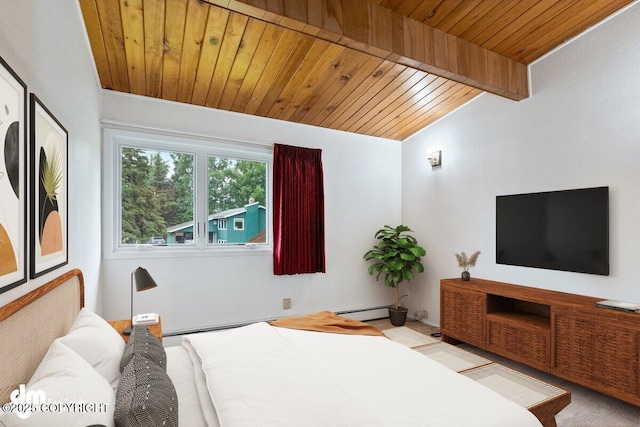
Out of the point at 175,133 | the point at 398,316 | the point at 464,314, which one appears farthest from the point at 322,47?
the point at 398,316

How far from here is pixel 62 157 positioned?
1.64 metres

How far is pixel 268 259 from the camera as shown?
3.79 meters

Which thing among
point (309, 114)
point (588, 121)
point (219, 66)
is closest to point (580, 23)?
point (588, 121)

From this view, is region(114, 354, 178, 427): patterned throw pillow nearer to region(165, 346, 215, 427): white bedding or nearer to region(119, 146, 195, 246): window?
region(165, 346, 215, 427): white bedding

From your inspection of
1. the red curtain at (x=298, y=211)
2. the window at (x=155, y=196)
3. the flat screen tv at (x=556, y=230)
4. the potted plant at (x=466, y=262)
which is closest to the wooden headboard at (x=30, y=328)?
the window at (x=155, y=196)

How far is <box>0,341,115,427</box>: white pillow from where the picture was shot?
818 mm

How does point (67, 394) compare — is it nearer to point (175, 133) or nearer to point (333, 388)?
point (333, 388)

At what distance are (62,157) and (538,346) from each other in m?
3.49

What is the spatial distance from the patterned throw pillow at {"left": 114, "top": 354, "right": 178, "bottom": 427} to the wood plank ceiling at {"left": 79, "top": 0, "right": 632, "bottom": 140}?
1902 mm

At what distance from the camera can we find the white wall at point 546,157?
257 centimetres

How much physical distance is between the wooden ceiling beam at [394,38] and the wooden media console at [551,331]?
1888 mm

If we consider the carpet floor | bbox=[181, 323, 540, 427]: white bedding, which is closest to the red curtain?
bbox=[181, 323, 540, 427]: white bedding

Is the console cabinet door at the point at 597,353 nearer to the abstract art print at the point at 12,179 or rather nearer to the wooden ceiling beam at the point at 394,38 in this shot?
the wooden ceiling beam at the point at 394,38

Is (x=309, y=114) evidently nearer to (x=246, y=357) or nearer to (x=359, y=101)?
(x=359, y=101)
